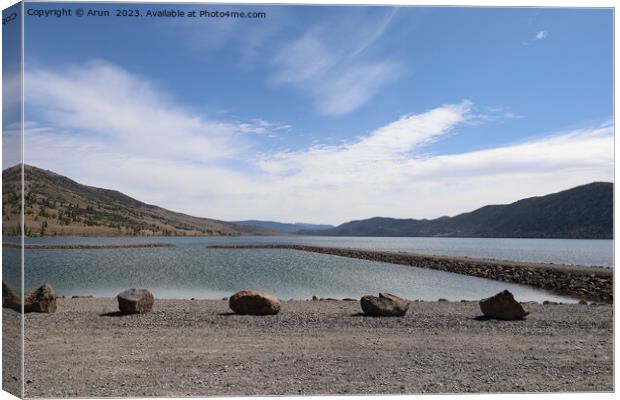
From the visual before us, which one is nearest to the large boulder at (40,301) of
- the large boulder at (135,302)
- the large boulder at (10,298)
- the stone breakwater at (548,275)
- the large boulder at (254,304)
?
the large boulder at (135,302)

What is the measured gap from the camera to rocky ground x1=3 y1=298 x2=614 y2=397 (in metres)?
7.16

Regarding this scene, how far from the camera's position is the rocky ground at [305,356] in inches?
282

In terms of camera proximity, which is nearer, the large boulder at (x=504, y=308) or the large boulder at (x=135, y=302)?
the large boulder at (x=504, y=308)

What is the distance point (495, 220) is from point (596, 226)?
46340mm

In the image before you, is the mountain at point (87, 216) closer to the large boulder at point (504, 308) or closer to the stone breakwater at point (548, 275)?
the large boulder at point (504, 308)

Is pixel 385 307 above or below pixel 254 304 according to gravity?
below

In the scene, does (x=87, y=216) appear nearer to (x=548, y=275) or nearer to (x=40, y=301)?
(x=548, y=275)

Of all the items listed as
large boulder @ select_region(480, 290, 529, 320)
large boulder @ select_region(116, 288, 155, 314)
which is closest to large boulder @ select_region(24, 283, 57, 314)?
large boulder @ select_region(116, 288, 155, 314)

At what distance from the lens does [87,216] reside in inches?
4852

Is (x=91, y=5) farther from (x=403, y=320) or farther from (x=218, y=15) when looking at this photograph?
(x=403, y=320)

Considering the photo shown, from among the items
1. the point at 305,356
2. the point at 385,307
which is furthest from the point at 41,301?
the point at 385,307

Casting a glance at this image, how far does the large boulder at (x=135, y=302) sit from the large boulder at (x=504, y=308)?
9.08 meters

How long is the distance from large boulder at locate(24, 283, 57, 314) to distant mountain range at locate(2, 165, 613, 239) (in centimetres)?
194

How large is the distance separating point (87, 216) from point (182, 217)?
206ft
